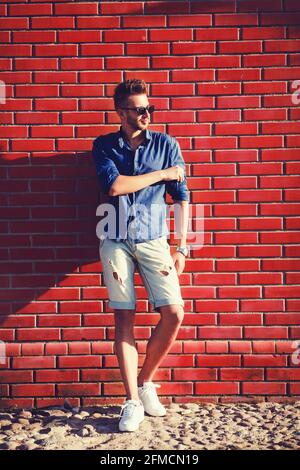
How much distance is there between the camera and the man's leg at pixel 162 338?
3.05 metres

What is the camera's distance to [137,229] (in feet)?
9.89

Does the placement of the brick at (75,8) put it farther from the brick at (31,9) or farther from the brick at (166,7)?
the brick at (166,7)

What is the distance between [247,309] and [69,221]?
48.8 inches

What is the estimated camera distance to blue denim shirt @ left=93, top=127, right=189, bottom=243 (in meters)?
3.02

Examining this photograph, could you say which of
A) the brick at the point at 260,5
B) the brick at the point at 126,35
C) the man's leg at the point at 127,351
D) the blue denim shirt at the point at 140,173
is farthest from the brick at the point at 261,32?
the man's leg at the point at 127,351

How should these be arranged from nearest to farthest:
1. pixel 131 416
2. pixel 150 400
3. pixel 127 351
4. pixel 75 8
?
1. pixel 131 416
2. pixel 127 351
3. pixel 150 400
4. pixel 75 8

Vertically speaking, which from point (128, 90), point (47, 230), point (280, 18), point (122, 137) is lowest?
point (47, 230)

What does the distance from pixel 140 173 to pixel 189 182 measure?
0.44 metres

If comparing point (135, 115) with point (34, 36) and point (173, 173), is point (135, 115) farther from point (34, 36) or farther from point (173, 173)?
point (34, 36)

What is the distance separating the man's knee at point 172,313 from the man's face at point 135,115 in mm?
1019

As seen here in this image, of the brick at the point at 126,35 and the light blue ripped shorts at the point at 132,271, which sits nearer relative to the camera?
the light blue ripped shorts at the point at 132,271

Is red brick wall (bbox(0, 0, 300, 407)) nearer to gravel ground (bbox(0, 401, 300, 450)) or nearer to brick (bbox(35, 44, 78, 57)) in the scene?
brick (bbox(35, 44, 78, 57))

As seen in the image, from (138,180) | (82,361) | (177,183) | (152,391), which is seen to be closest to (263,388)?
(152,391)

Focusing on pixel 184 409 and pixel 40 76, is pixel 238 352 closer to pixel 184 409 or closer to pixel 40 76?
pixel 184 409
